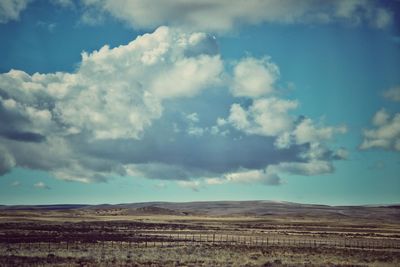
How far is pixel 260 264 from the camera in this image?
1390 inches

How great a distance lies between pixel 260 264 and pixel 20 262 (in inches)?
687

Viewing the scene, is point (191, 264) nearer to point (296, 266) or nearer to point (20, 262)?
point (296, 266)

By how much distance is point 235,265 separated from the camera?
34156 millimetres

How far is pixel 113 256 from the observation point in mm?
37969

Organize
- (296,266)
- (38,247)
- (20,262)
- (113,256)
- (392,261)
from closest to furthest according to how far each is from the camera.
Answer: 1. (20,262)
2. (296,266)
3. (113,256)
4. (392,261)
5. (38,247)

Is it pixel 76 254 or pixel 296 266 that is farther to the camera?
pixel 76 254

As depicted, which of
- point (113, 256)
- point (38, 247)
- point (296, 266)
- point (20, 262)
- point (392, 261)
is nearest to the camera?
point (20, 262)

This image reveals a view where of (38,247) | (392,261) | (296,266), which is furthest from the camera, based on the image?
(38,247)

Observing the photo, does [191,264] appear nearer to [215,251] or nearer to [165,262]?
[165,262]

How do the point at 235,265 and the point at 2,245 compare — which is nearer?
the point at 235,265

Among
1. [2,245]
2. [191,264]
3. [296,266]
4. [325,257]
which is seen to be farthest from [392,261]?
[2,245]

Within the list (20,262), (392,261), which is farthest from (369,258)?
(20,262)

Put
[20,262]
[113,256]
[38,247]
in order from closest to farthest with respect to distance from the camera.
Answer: [20,262] → [113,256] → [38,247]

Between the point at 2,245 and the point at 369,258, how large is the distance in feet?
115
